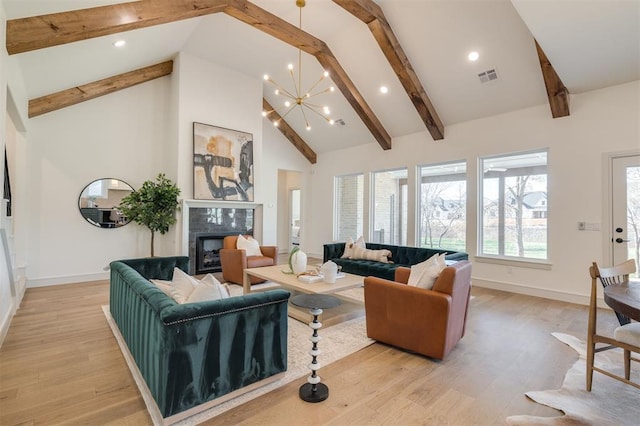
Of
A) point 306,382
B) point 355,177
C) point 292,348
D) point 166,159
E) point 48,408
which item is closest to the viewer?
point 48,408

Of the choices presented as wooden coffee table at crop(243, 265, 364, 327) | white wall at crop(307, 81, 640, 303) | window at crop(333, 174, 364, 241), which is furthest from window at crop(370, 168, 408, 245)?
wooden coffee table at crop(243, 265, 364, 327)

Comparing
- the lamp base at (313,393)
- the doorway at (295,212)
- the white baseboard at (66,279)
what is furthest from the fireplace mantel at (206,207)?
the lamp base at (313,393)

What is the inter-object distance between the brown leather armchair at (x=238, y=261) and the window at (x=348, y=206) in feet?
10.2

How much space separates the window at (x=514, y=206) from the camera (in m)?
5.00

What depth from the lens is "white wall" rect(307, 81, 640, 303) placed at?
424cm

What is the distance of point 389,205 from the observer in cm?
745

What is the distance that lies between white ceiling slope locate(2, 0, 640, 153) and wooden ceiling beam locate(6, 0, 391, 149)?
0.10 meters

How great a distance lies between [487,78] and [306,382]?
5145mm

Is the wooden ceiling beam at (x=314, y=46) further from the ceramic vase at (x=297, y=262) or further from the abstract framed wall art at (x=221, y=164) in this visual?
the ceramic vase at (x=297, y=262)

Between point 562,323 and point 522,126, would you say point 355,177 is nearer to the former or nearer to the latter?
point 522,126

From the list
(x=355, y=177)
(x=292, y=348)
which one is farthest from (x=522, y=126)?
(x=292, y=348)

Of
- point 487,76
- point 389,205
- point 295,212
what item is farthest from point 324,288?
point 295,212

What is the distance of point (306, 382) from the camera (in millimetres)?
2246

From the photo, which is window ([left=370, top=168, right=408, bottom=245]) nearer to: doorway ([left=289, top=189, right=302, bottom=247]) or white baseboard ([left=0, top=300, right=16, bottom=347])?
doorway ([left=289, top=189, right=302, bottom=247])
